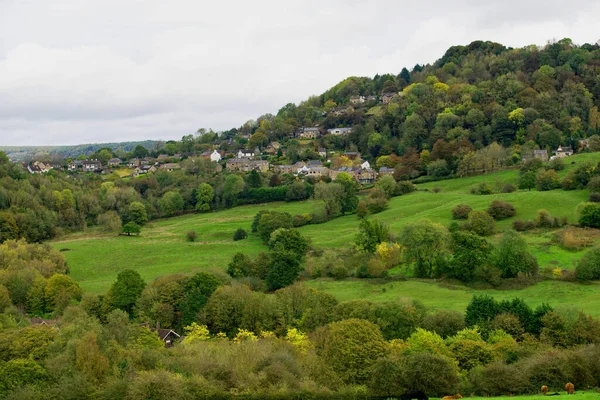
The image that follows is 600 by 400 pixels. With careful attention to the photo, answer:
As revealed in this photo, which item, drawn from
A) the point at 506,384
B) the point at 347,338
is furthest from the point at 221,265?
the point at 506,384

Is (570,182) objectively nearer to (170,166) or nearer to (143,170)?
(170,166)

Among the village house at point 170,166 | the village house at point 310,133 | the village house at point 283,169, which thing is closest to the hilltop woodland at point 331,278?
the village house at point 283,169

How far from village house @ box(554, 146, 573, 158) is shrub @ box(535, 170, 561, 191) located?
59.9 ft

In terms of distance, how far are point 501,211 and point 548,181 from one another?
41.5ft

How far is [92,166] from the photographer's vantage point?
12781 centimetres

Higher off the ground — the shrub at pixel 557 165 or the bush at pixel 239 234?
the shrub at pixel 557 165

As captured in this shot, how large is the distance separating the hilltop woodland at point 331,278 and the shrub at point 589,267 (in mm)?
139

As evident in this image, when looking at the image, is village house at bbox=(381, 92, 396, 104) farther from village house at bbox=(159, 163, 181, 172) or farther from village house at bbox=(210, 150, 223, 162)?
village house at bbox=(159, 163, 181, 172)

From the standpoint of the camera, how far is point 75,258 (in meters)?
58.8

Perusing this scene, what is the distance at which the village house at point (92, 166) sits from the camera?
124156 millimetres

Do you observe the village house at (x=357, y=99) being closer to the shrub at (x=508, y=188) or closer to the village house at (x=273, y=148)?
the village house at (x=273, y=148)

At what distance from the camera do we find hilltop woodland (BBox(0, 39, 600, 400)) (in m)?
22.9

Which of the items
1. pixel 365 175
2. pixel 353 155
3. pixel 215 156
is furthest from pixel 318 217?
pixel 215 156

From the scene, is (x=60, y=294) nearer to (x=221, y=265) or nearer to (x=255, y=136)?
(x=221, y=265)
